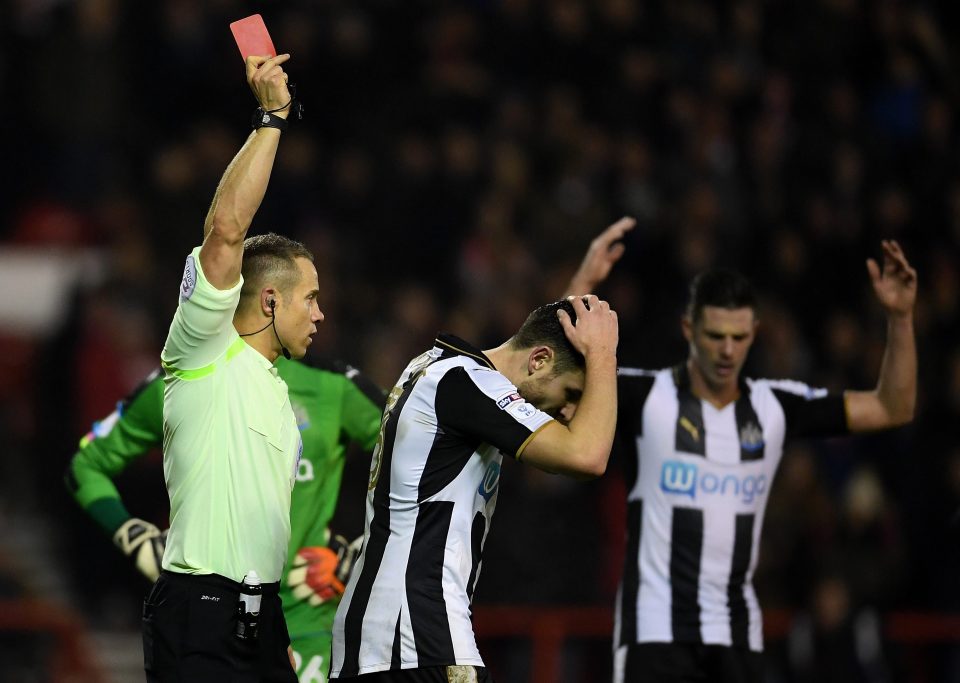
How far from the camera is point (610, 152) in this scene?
11.6 metres

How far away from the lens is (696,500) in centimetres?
584

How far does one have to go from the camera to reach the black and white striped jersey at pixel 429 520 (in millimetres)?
4172

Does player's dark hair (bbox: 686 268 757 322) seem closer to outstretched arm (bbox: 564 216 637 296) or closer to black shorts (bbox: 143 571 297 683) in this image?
outstretched arm (bbox: 564 216 637 296)

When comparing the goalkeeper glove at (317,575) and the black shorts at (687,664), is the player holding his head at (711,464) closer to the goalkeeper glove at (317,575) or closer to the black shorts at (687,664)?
the black shorts at (687,664)

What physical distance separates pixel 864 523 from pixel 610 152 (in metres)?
3.95

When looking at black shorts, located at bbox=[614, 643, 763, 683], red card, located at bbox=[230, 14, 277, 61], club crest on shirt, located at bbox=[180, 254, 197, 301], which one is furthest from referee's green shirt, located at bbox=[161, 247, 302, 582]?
black shorts, located at bbox=[614, 643, 763, 683]

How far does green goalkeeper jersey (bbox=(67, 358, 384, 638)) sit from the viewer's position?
541cm

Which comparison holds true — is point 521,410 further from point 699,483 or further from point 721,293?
point 721,293

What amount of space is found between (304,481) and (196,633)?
1.35m

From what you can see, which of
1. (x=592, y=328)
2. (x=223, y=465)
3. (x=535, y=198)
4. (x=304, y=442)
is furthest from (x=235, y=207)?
(x=535, y=198)

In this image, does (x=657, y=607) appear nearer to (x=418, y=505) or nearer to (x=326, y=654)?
(x=326, y=654)

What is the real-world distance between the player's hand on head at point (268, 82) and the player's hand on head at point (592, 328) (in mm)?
1050

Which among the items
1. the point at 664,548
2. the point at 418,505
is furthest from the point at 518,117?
the point at 418,505

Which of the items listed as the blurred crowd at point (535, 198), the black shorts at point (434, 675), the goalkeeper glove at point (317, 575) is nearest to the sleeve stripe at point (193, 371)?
the black shorts at point (434, 675)
